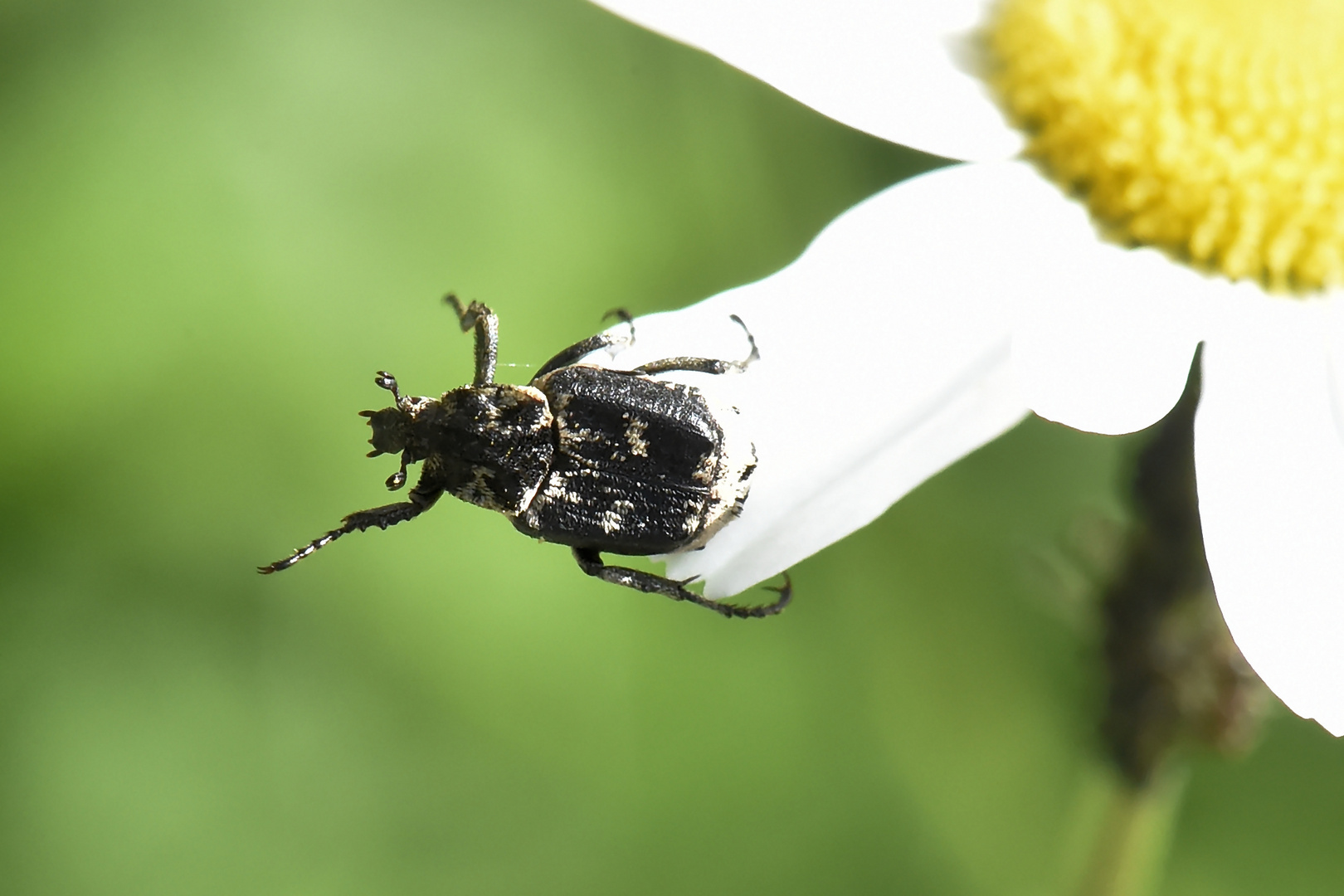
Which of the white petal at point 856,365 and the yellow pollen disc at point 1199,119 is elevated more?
the yellow pollen disc at point 1199,119

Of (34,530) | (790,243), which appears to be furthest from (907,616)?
(34,530)

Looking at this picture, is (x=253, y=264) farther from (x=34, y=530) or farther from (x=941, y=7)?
(x=941, y=7)

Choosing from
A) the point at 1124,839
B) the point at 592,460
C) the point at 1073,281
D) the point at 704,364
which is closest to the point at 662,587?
the point at 592,460

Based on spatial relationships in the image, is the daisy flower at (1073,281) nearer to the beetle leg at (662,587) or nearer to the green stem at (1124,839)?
the beetle leg at (662,587)

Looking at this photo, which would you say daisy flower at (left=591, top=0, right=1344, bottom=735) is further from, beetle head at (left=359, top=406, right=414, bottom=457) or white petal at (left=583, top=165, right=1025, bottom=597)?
beetle head at (left=359, top=406, right=414, bottom=457)

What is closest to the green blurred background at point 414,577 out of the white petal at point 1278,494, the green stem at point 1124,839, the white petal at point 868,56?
the green stem at point 1124,839

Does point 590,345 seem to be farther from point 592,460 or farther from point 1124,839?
point 1124,839
